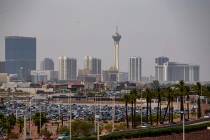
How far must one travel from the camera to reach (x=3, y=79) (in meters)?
177

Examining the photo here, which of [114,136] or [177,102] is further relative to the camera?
[177,102]

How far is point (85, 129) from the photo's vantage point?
3762 centimetres

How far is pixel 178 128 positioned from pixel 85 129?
12.3 m

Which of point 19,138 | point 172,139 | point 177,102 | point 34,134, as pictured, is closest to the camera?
point 172,139

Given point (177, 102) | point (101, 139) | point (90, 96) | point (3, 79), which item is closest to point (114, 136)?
point (101, 139)

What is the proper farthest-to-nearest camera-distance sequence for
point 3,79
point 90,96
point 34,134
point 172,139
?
point 3,79 → point 90,96 → point 34,134 → point 172,139

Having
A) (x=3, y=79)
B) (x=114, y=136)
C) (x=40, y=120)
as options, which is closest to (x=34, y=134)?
(x=40, y=120)

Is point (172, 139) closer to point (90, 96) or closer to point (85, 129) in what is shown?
point (85, 129)

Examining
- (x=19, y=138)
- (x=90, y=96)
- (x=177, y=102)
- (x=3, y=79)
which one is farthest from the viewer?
(x=3, y=79)

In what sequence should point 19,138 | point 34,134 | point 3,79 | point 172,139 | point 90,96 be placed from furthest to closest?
1. point 3,79
2. point 90,96
3. point 34,134
4. point 19,138
5. point 172,139

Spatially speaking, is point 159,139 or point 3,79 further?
point 3,79

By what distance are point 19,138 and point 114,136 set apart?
12922mm

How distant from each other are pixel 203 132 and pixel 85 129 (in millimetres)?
12800

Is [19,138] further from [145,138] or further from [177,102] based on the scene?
[177,102]
